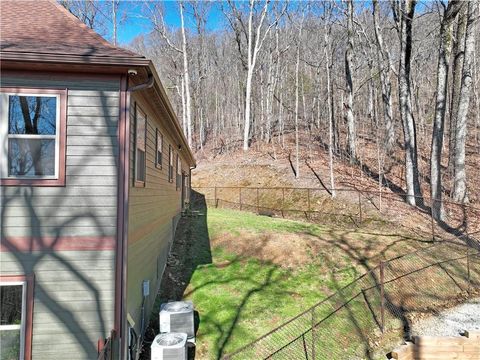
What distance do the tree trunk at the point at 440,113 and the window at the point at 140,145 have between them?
11117mm

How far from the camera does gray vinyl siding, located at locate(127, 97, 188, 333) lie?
5.18 meters

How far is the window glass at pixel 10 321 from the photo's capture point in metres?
4.27

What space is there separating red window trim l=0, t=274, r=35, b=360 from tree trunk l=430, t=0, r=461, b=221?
12881 millimetres

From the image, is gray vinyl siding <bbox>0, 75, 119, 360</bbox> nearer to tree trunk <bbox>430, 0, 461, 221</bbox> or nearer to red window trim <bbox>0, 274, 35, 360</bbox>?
red window trim <bbox>0, 274, 35, 360</bbox>

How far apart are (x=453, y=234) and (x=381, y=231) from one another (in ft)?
7.79

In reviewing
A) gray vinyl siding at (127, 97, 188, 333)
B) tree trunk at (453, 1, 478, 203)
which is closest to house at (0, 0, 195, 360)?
gray vinyl siding at (127, 97, 188, 333)

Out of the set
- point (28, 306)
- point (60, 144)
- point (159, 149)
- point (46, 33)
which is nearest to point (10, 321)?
point (28, 306)

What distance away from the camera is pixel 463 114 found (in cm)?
1291

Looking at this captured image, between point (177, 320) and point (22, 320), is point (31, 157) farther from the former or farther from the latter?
point (177, 320)

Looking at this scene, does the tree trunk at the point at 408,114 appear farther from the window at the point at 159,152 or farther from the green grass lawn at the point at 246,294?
the window at the point at 159,152

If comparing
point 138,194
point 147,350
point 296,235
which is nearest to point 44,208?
point 138,194

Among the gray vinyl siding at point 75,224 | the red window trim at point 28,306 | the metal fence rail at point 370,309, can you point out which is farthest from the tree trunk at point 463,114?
the red window trim at point 28,306

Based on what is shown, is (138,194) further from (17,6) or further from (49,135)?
(17,6)

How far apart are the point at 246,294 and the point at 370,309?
2.82 m
